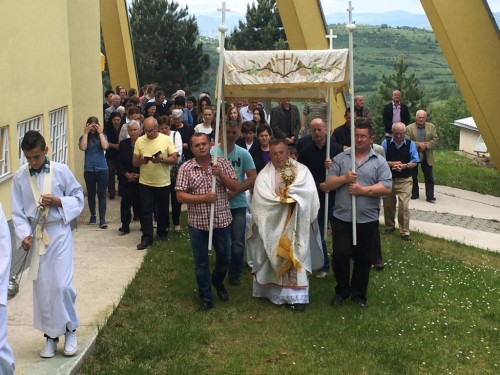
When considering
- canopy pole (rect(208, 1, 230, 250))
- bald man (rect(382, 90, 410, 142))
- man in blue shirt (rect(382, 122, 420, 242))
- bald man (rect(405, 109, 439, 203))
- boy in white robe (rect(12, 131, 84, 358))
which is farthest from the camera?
bald man (rect(382, 90, 410, 142))

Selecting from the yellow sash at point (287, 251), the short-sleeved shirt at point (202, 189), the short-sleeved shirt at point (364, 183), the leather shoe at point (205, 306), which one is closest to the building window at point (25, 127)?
the short-sleeved shirt at point (202, 189)

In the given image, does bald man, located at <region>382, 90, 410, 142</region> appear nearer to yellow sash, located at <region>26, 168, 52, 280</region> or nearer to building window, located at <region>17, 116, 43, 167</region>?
building window, located at <region>17, 116, 43, 167</region>

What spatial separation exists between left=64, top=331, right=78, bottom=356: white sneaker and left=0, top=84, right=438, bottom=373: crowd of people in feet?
0.04

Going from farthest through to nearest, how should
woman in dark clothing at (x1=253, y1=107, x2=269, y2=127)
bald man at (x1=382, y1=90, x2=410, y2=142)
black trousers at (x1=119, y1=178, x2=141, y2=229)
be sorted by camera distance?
bald man at (x1=382, y1=90, x2=410, y2=142) < woman in dark clothing at (x1=253, y1=107, x2=269, y2=127) < black trousers at (x1=119, y1=178, x2=141, y2=229)

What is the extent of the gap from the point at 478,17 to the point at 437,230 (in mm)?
4734

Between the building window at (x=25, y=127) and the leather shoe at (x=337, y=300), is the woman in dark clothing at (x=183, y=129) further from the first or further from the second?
the leather shoe at (x=337, y=300)

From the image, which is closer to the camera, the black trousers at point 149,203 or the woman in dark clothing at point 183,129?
the black trousers at point 149,203

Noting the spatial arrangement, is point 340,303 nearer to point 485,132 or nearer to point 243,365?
point 243,365

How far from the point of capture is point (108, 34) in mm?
24703

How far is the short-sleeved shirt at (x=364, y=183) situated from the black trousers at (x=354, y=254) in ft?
0.28

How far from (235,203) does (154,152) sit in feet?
8.94

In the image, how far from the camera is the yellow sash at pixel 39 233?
6.24m

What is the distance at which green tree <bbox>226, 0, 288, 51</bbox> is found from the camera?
45906mm

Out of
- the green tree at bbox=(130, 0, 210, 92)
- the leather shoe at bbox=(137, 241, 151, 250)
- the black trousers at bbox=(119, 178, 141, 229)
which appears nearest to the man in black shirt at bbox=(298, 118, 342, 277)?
the leather shoe at bbox=(137, 241, 151, 250)
